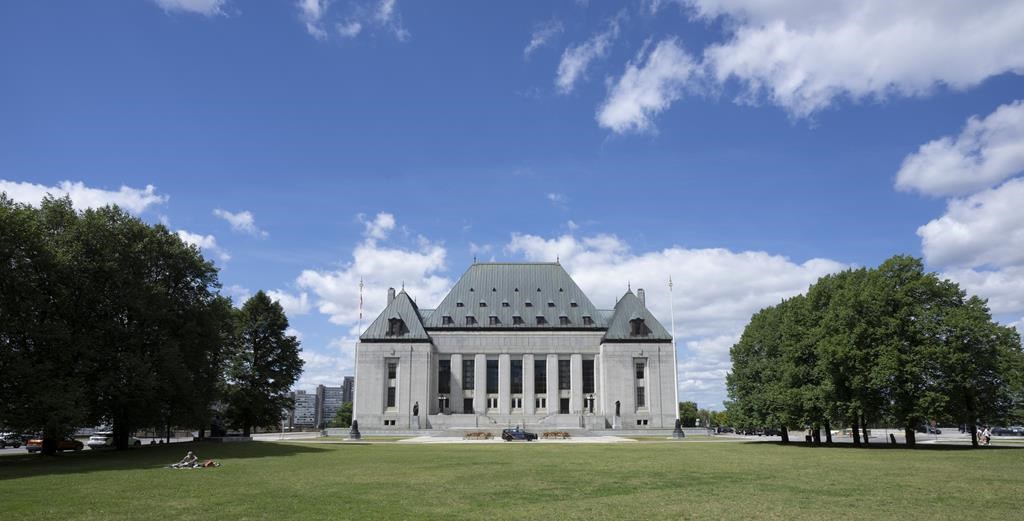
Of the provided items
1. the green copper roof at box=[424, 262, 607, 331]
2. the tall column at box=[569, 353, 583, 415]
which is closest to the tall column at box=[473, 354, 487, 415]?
the green copper roof at box=[424, 262, 607, 331]

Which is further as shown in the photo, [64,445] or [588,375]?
[588,375]

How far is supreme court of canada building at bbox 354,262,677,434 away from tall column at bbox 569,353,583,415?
146 mm

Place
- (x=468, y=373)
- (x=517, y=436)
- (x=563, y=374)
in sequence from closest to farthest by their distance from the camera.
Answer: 1. (x=517, y=436)
2. (x=468, y=373)
3. (x=563, y=374)

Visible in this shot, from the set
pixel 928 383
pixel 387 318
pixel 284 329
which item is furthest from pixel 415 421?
pixel 928 383

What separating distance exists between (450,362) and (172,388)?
57153 millimetres

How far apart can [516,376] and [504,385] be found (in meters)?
2.52

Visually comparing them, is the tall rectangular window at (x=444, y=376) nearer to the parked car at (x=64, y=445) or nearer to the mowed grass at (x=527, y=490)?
the parked car at (x=64, y=445)

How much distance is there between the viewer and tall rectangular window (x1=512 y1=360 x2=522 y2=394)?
99.1 m

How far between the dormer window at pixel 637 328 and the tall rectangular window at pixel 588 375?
7601 mm

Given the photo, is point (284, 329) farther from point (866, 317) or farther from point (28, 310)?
point (866, 317)

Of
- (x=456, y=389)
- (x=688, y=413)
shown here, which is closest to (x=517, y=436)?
(x=456, y=389)

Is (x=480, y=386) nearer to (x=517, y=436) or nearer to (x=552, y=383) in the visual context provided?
(x=552, y=383)

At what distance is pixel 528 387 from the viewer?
98.1 m

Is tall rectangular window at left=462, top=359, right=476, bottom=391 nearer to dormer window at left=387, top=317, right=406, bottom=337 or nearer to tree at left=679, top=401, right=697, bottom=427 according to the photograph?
dormer window at left=387, top=317, right=406, bottom=337
